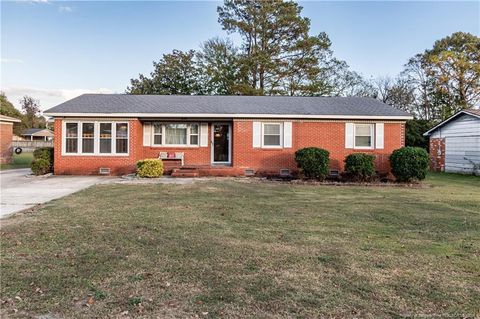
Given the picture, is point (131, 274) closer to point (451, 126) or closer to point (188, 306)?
point (188, 306)

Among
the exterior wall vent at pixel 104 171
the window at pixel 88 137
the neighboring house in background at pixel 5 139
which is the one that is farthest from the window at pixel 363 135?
the neighboring house in background at pixel 5 139

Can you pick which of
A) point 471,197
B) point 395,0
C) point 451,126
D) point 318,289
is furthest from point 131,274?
point 451,126

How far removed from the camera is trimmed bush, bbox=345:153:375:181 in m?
14.2

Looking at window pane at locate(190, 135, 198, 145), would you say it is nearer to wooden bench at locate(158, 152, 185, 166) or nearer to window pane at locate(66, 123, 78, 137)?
wooden bench at locate(158, 152, 185, 166)

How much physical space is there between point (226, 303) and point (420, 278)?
2.27 m

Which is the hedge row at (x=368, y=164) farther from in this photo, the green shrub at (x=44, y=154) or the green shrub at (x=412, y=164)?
the green shrub at (x=44, y=154)

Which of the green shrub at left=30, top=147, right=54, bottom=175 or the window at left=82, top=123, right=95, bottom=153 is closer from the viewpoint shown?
the green shrub at left=30, top=147, right=54, bottom=175

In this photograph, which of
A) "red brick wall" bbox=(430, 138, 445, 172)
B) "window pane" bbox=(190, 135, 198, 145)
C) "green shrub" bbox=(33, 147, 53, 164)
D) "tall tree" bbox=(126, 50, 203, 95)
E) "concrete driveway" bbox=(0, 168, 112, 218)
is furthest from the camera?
"tall tree" bbox=(126, 50, 203, 95)

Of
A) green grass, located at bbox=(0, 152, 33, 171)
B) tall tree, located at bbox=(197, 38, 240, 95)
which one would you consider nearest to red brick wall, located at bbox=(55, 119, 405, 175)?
green grass, located at bbox=(0, 152, 33, 171)

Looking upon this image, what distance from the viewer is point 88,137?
1631cm

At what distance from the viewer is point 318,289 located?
141 inches

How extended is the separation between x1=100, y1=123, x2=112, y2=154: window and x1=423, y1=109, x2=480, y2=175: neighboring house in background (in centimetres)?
1903

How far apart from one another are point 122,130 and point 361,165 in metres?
11.0

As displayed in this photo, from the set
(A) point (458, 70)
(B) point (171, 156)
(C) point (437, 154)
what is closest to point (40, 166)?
(B) point (171, 156)
